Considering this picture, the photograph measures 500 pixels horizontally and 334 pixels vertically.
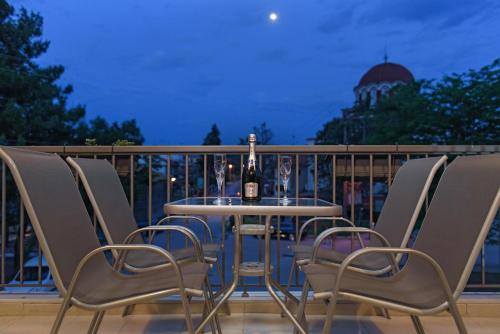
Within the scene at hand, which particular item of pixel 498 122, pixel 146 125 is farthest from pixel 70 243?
pixel 146 125

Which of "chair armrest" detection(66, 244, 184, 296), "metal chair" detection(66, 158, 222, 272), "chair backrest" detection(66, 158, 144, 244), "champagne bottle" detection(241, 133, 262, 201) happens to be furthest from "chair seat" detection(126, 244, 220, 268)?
"chair armrest" detection(66, 244, 184, 296)

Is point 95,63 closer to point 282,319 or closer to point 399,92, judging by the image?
point 399,92

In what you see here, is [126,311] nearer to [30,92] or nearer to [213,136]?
[30,92]

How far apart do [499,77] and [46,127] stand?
15.1 m

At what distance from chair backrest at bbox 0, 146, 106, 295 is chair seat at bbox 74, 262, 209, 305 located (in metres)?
0.08

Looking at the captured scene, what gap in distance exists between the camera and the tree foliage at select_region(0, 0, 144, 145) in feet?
43.4

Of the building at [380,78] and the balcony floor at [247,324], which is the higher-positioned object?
the building at [380,78]

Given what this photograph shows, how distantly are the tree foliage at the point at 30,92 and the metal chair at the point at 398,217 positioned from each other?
42.5 ft

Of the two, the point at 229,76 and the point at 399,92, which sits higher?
the point at 229,76

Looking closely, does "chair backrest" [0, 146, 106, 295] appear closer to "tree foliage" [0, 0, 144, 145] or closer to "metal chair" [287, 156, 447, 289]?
"metal chair" [287, 156, 447, 289]

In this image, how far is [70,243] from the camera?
1.68 meters

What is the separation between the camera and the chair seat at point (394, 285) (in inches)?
60.7

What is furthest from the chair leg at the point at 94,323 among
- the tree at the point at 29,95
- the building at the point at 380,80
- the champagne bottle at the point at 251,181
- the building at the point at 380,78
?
the building at the point at 380,78

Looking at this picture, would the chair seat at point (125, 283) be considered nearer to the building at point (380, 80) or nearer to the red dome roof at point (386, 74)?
the building at point (380, 80)
